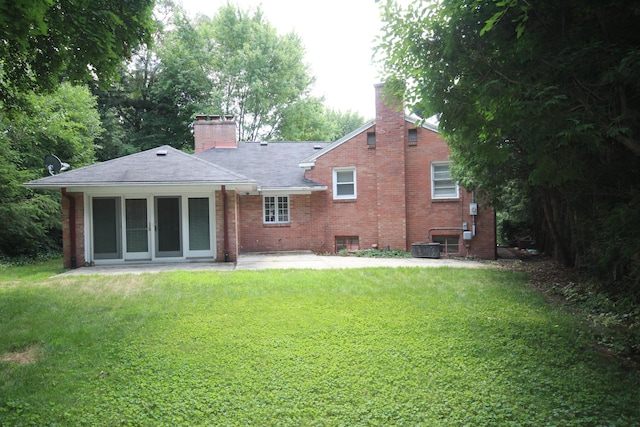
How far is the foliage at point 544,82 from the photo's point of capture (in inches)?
164

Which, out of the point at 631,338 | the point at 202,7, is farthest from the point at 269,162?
the point at 202,7

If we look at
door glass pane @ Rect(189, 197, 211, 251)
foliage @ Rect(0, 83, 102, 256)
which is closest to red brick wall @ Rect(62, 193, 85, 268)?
foliage @ Rect(0, 83, 102, 256)

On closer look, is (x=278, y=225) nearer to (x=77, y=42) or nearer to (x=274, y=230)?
(x=274, y=230)

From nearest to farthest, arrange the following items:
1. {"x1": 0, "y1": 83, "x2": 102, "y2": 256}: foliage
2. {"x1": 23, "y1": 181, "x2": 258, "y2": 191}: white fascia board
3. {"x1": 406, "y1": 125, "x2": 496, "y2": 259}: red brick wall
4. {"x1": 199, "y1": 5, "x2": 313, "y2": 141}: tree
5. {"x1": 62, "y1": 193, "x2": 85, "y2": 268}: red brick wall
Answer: {"x1": 23, "y1": 181, "x2": 258, "y2": 191}: white fascia board
{"x1": 62, "y1": 193, "x2": 85, "y2": 268}: red brick wall
{"x1": 0, "y1": 83, "x2": 102, "y2": 256}: foliage
{"x1": 406, "y1": 125, "x2": 496, "y2": 259}: red brick wall
{"x1": 199, "y1": 5, "x2": 313, "y2": 141}: tree

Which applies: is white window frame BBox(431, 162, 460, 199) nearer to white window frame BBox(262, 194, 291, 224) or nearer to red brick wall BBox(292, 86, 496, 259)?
red brick wall BBox(292, 86, 496, 259)

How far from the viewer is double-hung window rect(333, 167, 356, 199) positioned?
54.1 feet

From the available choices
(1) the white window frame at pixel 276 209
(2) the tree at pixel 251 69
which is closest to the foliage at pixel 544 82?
(1) the white window frame at pixel 276 209

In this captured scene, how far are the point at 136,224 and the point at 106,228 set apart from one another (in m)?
0.87

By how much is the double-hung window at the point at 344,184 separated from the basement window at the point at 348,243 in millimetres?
1608

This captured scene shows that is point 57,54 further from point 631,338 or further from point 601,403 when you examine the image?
point 631,338

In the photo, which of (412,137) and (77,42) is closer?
(77,42)

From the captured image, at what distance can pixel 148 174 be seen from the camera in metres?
12.2

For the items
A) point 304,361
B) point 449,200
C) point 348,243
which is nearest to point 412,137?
point 449,200

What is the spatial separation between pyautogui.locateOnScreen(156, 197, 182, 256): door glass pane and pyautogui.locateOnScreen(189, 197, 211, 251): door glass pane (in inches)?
15.6
